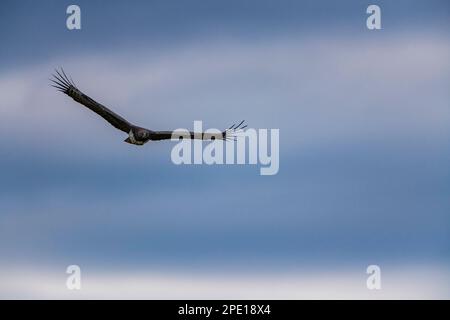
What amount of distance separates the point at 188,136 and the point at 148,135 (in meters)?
0.88
